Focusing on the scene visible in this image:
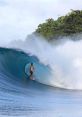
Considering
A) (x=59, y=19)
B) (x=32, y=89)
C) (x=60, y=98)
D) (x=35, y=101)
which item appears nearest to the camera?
(x=35, y=101)

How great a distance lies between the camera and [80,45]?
32000mm

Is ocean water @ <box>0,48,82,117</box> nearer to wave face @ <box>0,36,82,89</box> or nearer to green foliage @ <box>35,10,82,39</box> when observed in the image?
wave face @ <box>0,36,82,89</box>

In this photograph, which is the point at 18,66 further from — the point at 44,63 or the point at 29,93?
the point at 29,93

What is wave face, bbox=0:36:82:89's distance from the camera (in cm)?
2617

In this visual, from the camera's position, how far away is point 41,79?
2617 cm

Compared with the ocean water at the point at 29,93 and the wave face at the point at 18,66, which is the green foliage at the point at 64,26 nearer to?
the wave face at the point at 18,66

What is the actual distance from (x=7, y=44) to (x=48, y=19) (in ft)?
286

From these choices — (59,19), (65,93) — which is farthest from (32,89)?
(59,19)

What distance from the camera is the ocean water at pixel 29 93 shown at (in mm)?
17484

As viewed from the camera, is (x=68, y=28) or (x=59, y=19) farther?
(x=59, y=19)

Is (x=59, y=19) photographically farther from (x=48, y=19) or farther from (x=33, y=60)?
(x=33, y=60)

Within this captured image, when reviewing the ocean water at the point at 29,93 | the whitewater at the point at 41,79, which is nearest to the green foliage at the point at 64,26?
the whitewater at the point at 41,79

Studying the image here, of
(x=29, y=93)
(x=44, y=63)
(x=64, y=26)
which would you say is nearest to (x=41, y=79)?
(x=44, y=63)

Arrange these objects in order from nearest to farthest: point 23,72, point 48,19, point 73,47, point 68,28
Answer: point 23,72, point 73,47, point 68,28, point 48,19
